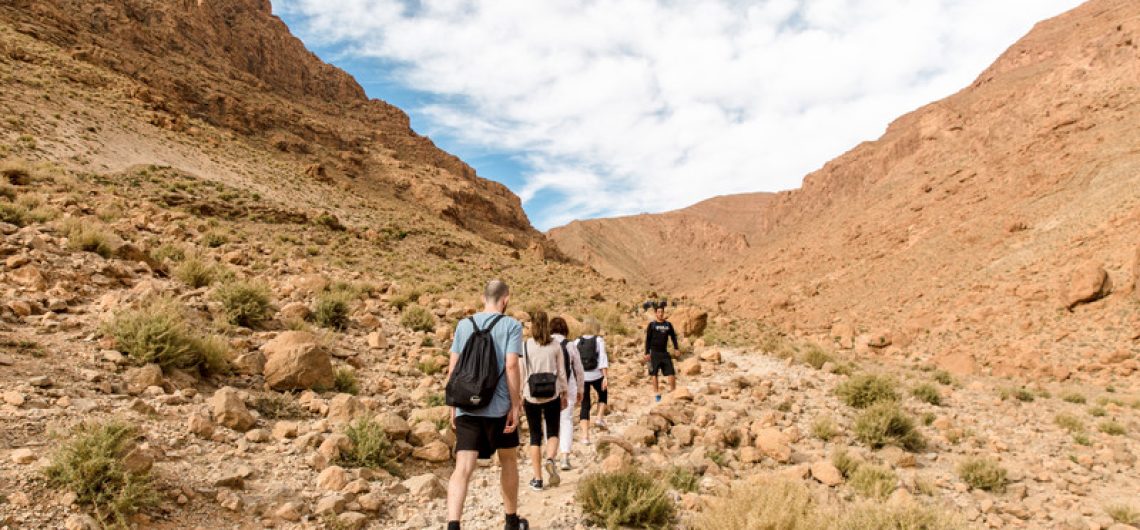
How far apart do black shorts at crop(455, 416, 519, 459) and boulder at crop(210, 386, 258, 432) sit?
8.58ft

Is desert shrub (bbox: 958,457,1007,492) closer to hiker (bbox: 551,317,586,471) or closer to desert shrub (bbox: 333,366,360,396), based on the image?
hiker (bbox: 551,317,586,471)

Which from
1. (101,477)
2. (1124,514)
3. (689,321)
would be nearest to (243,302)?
(101,477)

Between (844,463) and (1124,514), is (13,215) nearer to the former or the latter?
A: (844,463)

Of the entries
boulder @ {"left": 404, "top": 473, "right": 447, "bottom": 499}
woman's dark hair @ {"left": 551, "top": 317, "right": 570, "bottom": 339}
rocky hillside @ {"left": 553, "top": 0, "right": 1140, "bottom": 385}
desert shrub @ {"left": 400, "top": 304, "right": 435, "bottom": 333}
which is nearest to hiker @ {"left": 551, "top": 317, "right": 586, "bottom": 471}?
woman's dark hair @ {"left": 551, "top": 317, "right": 570, "bottom": 339}

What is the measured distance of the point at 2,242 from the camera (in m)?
7.01

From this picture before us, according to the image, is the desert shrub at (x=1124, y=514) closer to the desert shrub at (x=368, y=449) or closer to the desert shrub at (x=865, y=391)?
the desert shrub at (x=865, y=391)

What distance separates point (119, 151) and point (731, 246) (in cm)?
9820

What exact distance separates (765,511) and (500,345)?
217cm

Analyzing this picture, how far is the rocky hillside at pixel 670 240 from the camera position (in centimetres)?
10038

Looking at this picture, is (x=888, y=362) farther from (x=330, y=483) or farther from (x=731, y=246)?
(x=731, y=246)

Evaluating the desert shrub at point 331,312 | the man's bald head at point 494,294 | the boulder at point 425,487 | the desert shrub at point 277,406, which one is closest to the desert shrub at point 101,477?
the boulder at point 425,487

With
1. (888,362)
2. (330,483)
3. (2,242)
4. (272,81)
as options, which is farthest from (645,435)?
(272,81)

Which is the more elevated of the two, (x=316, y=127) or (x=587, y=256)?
(x=316, y=127)

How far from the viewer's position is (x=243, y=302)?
7883mm
